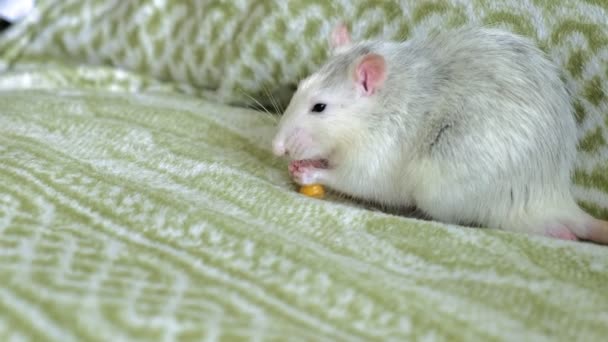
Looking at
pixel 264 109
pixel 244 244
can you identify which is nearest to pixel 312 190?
pixel 244 244

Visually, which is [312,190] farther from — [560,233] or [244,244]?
[560,233]

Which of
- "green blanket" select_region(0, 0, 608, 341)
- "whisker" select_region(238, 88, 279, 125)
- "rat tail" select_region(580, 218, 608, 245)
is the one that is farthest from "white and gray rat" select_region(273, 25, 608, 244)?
"whisker" select_region(238, 88, 279, 125)

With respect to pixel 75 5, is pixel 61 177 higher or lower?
lower

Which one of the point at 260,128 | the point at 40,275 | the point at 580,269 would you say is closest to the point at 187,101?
the point at 260,128

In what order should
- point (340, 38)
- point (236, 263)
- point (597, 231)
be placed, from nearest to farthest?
1. point (236, 263)
2. point (597, 231)
3. point (340, 38)

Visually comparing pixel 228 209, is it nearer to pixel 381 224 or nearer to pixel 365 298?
pixel 381 224
